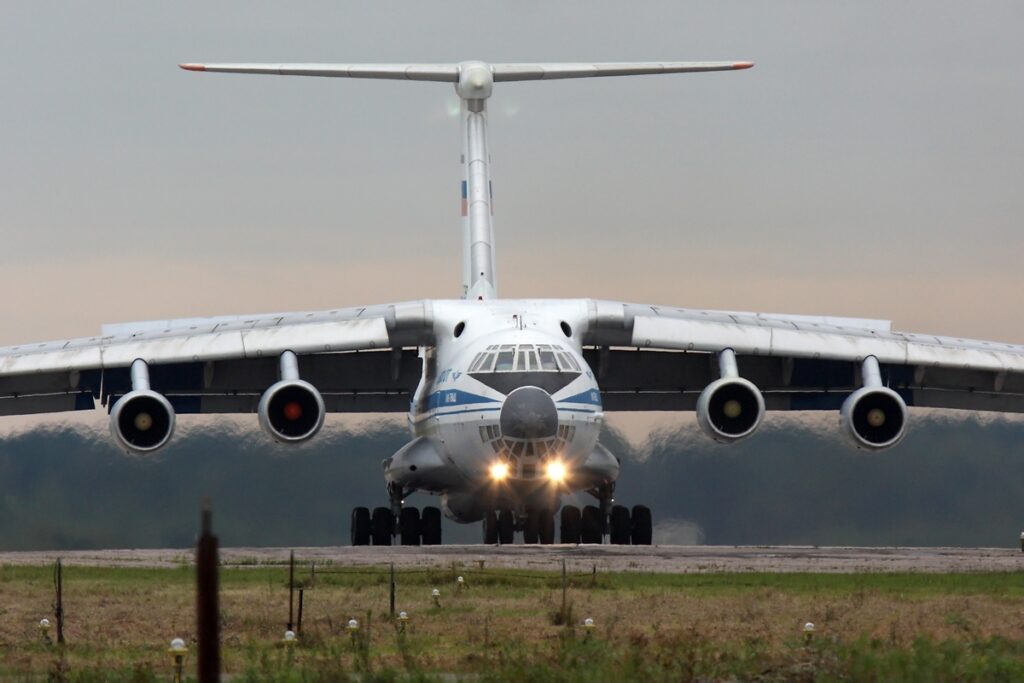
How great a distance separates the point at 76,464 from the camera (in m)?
28.0

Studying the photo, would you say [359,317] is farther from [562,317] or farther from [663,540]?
[663,540]

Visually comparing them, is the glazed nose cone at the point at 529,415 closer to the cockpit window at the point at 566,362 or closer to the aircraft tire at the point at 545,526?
the cockpit window at the point at 566,362

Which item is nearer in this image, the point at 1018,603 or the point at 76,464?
the point at 1018,603

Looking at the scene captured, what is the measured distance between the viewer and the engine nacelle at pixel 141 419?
25.1 metres

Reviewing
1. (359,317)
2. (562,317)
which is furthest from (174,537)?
(562,317)

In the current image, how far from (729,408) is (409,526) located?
5.51 meters

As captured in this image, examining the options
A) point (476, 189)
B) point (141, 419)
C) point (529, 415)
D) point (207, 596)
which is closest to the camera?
point (207, 596)

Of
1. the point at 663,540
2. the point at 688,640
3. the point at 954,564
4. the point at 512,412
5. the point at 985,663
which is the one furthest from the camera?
the point at 663,540

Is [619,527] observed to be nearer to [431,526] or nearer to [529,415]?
[431,526]

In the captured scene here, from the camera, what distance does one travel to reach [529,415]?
75.3ft

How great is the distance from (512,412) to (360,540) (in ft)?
21.0

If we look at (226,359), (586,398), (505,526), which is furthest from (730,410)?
(226,359)

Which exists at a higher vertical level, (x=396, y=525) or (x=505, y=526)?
(x=396, y=525)

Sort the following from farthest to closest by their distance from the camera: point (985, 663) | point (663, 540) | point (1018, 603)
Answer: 1. point (663, 540)
2. point (1018, 603)
3. point (985, 663)
